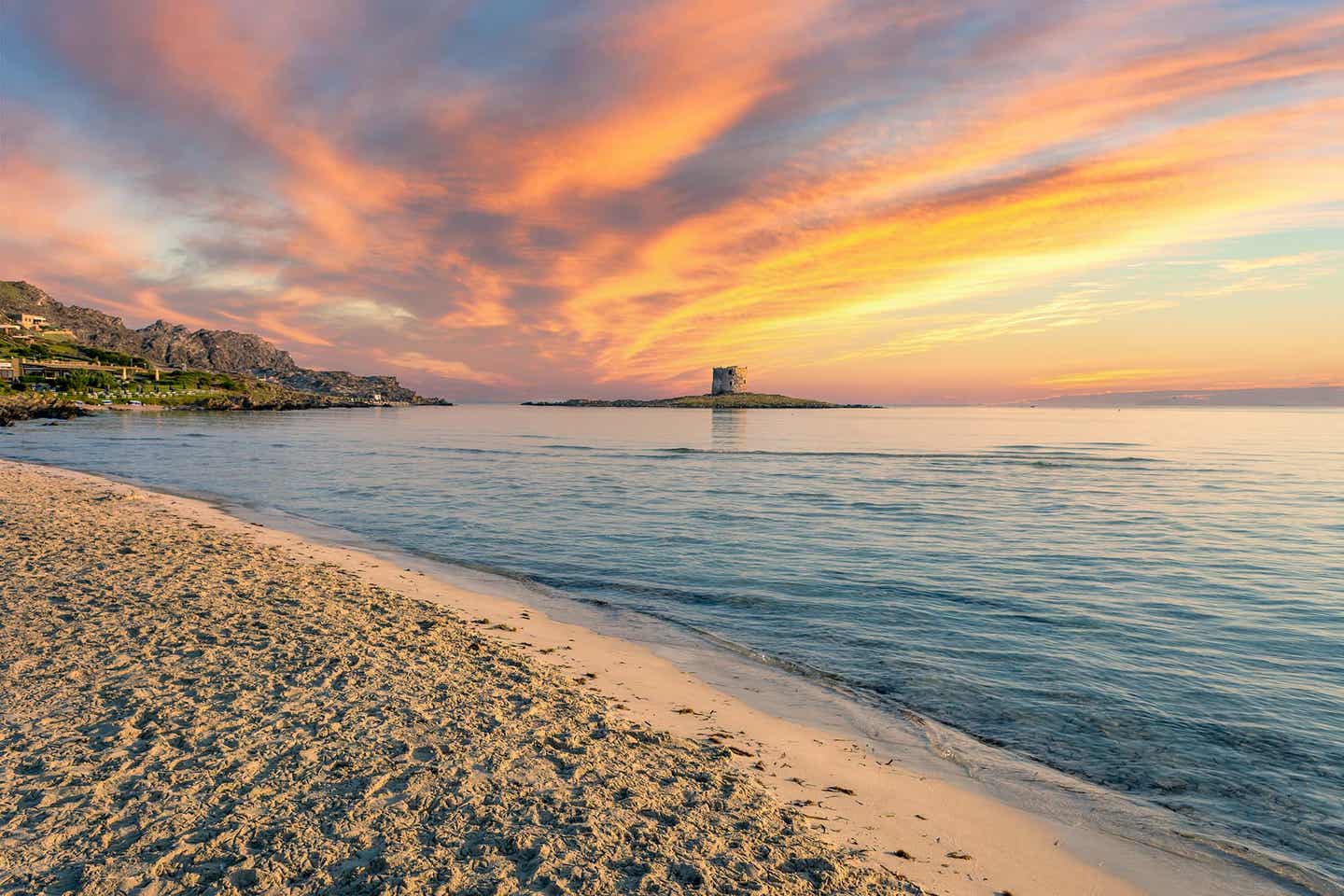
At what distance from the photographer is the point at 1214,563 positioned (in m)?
20.7

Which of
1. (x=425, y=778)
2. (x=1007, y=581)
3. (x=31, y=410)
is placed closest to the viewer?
(x=425, y=778)

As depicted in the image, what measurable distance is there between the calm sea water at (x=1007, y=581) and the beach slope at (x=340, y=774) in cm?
503

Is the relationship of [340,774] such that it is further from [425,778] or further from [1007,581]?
[1007,581]

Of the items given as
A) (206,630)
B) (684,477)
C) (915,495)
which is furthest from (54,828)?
(684,477)

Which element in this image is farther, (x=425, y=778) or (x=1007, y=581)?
(x=1007, y=581)

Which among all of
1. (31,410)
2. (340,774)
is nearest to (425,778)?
(340,774)

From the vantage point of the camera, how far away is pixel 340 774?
6.71 metres

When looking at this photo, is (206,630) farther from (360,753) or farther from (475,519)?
(475,519)

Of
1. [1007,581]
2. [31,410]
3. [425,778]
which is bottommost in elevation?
[1007,581]

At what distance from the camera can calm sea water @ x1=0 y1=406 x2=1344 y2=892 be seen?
9.10m

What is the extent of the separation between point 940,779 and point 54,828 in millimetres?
9055

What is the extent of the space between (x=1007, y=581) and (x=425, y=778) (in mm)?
16628

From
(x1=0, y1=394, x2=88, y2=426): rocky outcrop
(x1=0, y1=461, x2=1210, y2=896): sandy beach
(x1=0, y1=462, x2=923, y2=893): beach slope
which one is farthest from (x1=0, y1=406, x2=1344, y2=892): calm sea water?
(x1=0, y1=394, x2=88, y2=426): rocky outcrop

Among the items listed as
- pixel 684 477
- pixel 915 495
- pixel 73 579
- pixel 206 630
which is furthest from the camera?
pixel 684 477
